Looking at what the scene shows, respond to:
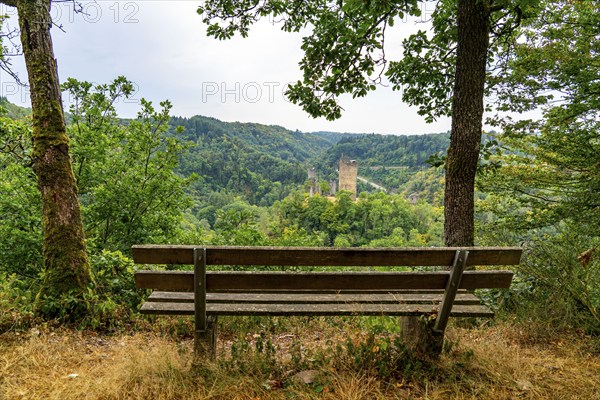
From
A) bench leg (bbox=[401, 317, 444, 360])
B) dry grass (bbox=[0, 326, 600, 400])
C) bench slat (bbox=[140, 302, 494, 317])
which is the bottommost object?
dry grass (bbox=[0, 326, 600, 400])

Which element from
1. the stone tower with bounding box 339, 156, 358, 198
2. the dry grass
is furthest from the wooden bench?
the stone tower with bounding box 339, 156, 358, 198

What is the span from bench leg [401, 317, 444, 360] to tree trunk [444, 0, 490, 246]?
1.79 meters

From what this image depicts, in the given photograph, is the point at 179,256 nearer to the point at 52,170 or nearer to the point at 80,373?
the point at 80,373

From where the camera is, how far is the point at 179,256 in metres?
2.09

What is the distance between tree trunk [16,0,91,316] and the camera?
132 inches

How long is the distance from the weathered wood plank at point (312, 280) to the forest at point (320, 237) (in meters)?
0.47

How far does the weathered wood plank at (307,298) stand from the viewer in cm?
241

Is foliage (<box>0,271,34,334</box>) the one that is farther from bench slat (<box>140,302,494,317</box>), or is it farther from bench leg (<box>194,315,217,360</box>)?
bench leg (<box>194,315,217,360</box>)

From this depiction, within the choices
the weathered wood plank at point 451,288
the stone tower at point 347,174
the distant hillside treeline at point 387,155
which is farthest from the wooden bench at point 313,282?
the distant hillside treeline at point 387,155

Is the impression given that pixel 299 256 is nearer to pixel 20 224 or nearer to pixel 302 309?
pixel 302 309

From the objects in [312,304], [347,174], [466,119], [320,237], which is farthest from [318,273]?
[347,174]

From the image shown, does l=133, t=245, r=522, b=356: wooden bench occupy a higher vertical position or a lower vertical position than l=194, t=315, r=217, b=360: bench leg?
higher

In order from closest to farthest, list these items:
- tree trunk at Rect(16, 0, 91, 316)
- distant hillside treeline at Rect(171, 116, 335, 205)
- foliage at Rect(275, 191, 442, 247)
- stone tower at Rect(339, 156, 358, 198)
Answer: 1. tree trunk at Rect(16, 0, 91, 316)
2. foliage at Rect(275, 191, 442, 247)
3. stone tower at Rect(339, 156, 358, 198)
4. distant hillside treeline at Rect(171, 116, 335, 205)

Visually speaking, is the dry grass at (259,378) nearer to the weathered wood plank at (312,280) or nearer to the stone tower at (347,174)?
the weathered wood plank at (312,280)
